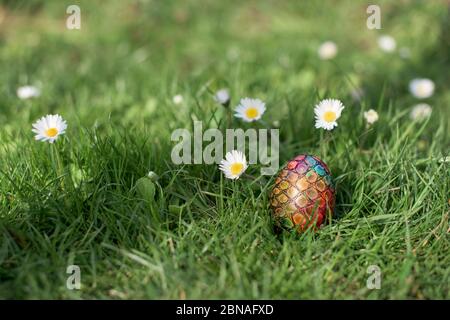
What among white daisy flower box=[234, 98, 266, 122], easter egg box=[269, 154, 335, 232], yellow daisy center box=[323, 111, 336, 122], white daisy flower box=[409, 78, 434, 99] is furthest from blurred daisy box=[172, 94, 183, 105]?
white daisy flower box=[409, 78, 434, 99]

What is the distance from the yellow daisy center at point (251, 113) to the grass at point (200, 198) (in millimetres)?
131

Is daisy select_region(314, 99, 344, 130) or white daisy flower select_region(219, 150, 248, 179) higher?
daisy select_region(314, 99, 344, 130)

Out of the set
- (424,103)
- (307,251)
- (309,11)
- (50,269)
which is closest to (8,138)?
(50,269)

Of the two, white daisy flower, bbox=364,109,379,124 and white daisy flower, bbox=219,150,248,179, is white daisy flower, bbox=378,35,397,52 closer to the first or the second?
white daisy flower, bbox=364,109,379,124

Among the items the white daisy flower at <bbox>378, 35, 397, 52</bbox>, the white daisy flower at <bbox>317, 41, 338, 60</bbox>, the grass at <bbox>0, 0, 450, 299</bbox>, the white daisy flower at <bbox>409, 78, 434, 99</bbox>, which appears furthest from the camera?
the white daisy flower at <bbox>378, 35, 397, 52</bbox>

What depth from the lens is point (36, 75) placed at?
3213 mm

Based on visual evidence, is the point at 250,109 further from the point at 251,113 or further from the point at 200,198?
the point at 200,198

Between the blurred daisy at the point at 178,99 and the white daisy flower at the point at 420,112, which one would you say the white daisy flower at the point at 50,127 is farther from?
the white daisy flower at the point at 420,112

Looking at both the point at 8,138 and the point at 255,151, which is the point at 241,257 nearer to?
the point at 255,151

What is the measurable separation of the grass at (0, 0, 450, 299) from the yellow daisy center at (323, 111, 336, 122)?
119 millimetres

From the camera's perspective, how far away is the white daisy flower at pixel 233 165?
1950mm

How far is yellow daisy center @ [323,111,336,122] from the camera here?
6.89ft

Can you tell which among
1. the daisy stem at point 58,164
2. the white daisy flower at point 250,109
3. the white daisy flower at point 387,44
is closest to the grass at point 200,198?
the daisy stem at point 58,164

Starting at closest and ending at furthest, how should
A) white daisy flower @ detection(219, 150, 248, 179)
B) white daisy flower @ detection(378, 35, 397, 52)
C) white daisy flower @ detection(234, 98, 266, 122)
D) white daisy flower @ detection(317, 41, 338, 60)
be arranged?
1. white daisy flower @ detection(219, 150, 248, 179)
2. white daisy flower @ detection(234, 98, 266, 122)
3. white daisy flower @ detection(317, 41, 338, 60)
4. white daisy flower @ detection(378, 35, 397, 52)
